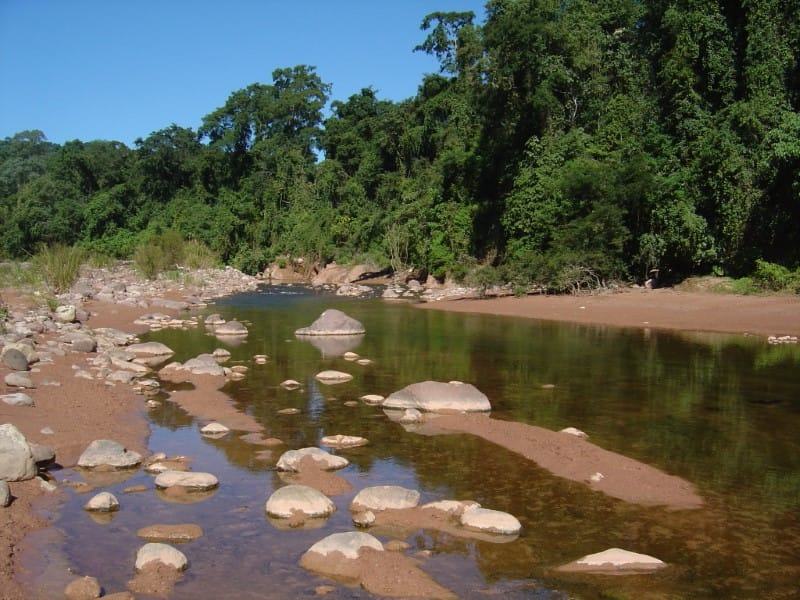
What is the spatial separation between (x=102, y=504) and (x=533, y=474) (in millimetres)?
4946

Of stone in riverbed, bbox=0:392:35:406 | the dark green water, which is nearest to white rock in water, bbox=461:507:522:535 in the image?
the dark green water

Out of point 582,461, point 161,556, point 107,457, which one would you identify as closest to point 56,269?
point 107,457

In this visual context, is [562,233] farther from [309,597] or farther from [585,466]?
[309,597]

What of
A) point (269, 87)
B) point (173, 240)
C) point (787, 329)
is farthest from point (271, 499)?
point (269, 87)

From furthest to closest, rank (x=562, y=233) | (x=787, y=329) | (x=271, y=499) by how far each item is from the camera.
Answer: (x=562, y=233) → (x=787, y=329) → (x=271, y=499)

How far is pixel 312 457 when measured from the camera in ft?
29.3

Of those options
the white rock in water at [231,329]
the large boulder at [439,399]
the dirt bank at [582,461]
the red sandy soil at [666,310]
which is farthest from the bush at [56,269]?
the dirt bank at [582,461]

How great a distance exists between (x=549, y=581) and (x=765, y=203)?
25.6 metres

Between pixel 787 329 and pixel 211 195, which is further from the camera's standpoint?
pixel 211 195

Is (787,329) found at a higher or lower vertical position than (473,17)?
lower

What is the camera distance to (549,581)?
232 inches

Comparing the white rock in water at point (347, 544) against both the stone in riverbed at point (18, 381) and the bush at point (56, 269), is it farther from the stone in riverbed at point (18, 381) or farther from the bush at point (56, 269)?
the bush at point (56, 269)

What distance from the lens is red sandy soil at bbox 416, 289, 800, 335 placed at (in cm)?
2247


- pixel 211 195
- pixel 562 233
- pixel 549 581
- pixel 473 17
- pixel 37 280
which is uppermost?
pixel 473 17
